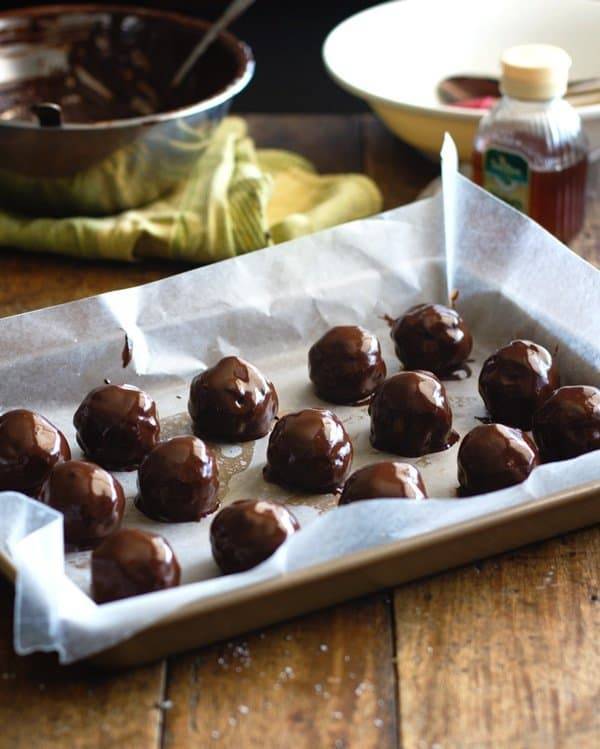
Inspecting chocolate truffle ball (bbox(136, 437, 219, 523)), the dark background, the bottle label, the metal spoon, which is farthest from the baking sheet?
the dark background

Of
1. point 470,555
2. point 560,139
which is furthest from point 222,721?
point 560,139

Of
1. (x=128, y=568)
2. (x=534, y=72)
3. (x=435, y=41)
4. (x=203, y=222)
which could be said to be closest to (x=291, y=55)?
(x=435, y=41)

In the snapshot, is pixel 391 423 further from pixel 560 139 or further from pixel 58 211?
pixel 58 211

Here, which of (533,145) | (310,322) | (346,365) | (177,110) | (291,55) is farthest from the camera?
(291,55)

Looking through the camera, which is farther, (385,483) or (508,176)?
(508,176)

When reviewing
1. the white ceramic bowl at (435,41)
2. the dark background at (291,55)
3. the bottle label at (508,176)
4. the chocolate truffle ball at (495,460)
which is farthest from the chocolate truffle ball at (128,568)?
the dark background at (291,55)

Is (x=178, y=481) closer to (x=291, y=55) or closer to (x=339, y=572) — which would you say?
(x=339, y=572)

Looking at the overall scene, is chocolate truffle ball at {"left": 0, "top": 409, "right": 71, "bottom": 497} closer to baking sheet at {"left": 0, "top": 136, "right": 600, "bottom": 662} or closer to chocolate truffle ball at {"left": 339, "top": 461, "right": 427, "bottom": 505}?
baking sheet at {"left": 0, "top": 136, "right": 600, "bottom": 662}
